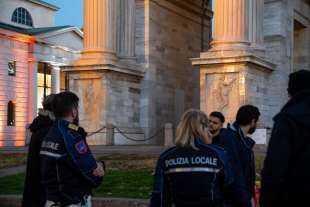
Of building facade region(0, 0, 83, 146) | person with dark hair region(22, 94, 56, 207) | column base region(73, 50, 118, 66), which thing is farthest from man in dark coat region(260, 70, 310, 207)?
building facade region(0, 0, 83, 146)

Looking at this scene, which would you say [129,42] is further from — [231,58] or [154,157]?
[154,157]

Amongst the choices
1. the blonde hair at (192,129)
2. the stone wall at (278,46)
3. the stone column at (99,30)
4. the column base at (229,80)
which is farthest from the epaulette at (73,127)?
the stone column at (99,30)

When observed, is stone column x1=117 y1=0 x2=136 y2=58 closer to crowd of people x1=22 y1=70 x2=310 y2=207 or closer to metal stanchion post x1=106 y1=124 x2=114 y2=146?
metal stanchion post x1=106 y1=124 x2=114 y2=146

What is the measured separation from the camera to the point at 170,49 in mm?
32656

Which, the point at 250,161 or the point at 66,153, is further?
the point at 250,161

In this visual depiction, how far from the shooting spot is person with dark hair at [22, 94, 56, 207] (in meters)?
6.71

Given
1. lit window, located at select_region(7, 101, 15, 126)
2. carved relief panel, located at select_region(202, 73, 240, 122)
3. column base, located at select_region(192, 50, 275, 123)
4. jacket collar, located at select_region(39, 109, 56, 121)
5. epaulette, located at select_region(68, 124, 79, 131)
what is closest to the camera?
epaulette, located at select_region(68, 124, 79, 131)

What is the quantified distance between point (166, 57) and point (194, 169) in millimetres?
26594

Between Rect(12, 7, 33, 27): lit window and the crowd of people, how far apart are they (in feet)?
197

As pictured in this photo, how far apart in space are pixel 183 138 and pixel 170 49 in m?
27.2

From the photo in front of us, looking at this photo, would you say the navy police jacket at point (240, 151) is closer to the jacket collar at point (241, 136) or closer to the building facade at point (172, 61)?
the jacket collar at point (241, 136)

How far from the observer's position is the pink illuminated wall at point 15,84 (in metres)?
49.5

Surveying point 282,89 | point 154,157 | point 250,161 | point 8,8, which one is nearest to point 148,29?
point 282,89

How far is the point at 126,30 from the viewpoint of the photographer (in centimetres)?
2975
